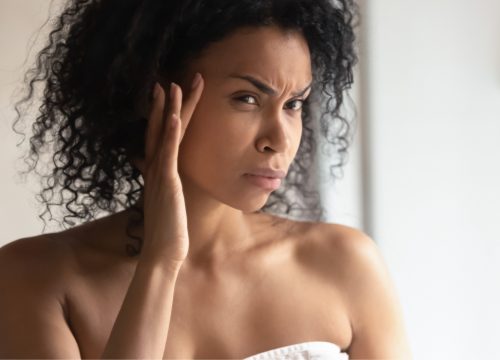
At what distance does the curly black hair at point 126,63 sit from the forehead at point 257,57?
13mm

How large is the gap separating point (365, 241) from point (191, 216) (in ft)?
1.08

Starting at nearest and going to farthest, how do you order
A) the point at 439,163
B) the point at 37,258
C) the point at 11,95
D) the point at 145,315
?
the point at 145,315 → the point at 37,258 → the point at 11,95 → the point at 439,163

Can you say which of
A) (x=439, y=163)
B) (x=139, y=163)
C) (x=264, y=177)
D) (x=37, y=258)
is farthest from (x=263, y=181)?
(x=439, y=163)

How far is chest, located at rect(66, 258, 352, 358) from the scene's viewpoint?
1.35 m

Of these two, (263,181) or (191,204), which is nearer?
(263,181)

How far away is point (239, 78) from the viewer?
1.28 meters

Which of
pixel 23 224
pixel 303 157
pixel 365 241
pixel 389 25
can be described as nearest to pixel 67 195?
pixel 23 224

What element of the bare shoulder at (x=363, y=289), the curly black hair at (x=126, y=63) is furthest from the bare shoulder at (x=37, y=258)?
the bare shoulder at (x=363, y=289)

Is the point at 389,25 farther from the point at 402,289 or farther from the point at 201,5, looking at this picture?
the point at 201,5

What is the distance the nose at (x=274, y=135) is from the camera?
50.4 inches

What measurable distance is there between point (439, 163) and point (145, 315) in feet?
3.68

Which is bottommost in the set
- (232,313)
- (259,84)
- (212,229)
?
(232,313)

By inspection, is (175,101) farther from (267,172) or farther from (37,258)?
(37,258)

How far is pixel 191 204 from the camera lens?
4.58ft
